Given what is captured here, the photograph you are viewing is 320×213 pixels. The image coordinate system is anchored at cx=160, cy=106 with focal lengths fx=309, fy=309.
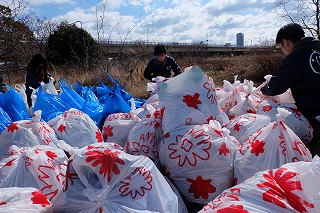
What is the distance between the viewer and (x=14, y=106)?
10.8 feet

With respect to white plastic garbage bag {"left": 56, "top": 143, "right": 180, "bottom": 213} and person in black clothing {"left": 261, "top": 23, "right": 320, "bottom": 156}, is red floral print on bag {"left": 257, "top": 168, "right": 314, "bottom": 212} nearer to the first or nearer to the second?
white plastic garbage bag {"left": 56, "top": 143, "right": 180, "bottom": 213}

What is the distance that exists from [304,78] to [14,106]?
113 inches

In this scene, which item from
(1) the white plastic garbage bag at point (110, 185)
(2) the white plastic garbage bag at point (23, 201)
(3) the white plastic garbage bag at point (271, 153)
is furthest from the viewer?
(3) the white plastic garbage bag at point (271, 153)

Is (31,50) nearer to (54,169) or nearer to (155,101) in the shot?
(155,101)

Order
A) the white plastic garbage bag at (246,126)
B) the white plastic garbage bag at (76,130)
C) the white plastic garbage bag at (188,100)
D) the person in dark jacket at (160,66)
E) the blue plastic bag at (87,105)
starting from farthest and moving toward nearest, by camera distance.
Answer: the person in dark jacket at (160,66) → the blue plastic bag at (87,105) → the white plastic garbage bag at (76,130) → the white plastic garbage bag at (246,126) → the white plastic garbage bag at (188,100)

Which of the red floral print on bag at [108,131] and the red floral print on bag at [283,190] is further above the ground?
the red floral print on bag at [283,190]

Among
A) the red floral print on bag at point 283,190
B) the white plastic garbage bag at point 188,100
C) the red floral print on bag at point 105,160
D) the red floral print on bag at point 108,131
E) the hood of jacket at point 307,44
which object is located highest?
the hood of jacket at point 307,44

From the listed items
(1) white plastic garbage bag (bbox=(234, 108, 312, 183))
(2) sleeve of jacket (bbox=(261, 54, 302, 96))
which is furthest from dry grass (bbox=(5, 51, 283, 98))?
(1) white plastic garbage bag (bbox=(234, 108, 312, 183))

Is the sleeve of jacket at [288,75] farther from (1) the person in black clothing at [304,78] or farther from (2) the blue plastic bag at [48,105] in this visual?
(2) the blue plastic bag at [48,105]

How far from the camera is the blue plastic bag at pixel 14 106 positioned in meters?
3.24

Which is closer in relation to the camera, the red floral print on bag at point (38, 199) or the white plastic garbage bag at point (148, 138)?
the red floral print on bag at point (38, 199)

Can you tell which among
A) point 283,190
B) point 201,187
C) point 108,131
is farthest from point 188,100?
point 283,190

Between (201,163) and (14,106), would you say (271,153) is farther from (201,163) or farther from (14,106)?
(14,106)

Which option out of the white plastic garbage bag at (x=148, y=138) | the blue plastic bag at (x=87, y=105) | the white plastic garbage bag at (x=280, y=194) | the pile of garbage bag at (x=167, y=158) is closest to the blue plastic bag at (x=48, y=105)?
the pile of garbage bag at (x=167, y=158)
